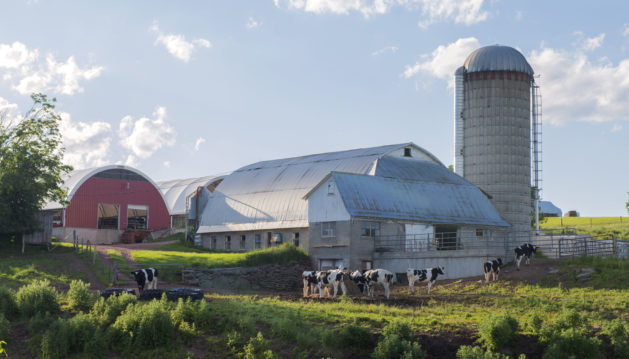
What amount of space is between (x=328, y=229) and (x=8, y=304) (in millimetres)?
24391

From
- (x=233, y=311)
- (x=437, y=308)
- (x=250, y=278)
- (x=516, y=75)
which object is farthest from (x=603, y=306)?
(x=516, y=75)

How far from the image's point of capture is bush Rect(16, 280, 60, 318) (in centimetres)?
2909

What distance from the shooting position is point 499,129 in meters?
62.5

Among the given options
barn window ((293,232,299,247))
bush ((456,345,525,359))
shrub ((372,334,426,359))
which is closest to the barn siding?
barn window ((293,232,299,247))

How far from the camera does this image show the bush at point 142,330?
1009 inches

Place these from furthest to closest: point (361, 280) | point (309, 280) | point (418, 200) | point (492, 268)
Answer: point (418, 200) → point (492, 268) → point (309, 280) → point (361, 280)

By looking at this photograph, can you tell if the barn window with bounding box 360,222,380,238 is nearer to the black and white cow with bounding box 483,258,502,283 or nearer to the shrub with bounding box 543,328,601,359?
the black and white cow with bounding box 483,258,502,283

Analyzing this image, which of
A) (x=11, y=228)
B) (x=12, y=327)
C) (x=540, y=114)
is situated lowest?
(x=12, y=327)

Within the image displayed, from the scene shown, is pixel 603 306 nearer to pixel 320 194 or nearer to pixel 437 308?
pixel 437 308

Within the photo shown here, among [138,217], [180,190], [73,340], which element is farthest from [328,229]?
[180,190]

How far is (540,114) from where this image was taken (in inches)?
2574

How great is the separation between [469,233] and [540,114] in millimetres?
17063

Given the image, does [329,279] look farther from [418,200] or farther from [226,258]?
[418,200]

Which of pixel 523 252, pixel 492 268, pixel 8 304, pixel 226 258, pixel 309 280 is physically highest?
pixel 523 252
